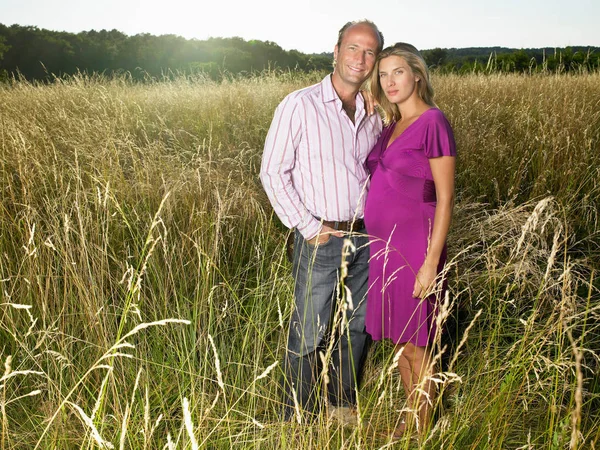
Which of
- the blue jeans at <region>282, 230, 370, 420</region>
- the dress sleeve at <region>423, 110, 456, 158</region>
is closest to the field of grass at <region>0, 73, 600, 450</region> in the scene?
the blue jeans at <region>282, 230, 370, 420</region>

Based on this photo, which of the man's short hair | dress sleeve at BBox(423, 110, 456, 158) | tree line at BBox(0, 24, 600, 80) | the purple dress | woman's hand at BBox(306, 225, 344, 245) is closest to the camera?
dress sleeve at BBox(423, 110, 456, 158)

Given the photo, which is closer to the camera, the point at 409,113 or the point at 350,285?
the point at 409,113

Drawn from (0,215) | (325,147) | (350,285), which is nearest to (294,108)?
(325,147)

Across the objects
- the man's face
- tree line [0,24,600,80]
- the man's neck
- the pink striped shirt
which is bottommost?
the pink striped shirt

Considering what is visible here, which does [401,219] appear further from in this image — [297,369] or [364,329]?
[297,369]

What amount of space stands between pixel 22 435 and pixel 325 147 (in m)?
1.65

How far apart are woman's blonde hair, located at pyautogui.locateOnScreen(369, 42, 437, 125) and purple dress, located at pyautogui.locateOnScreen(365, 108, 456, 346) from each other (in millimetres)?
173

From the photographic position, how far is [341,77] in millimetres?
2387

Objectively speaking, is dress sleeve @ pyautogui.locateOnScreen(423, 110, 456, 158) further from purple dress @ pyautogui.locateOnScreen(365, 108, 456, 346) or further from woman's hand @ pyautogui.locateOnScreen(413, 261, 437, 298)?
woman's hand @ pyautogui.locateOnScreen(413, 261, 437, 298)

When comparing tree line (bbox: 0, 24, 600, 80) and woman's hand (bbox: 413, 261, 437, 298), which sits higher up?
tree line (bbox: 0, 24, 600, 80)

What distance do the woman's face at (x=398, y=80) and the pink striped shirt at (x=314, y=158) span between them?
0.19 meters

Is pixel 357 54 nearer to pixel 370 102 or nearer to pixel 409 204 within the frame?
pixel 370 102

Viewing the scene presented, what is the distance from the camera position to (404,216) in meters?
2.21

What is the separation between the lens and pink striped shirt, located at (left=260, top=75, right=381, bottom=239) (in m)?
2.32
